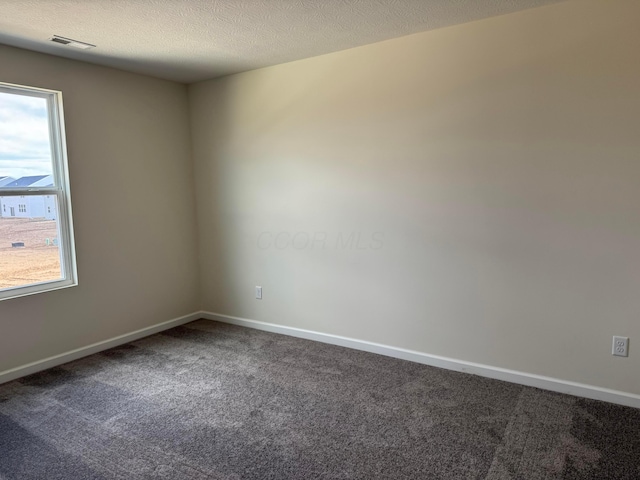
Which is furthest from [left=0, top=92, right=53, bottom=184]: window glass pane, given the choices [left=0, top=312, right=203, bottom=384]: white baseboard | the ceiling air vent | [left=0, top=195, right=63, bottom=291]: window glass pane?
[left=0, top=312, right=203, bottom=384]: white baseboard

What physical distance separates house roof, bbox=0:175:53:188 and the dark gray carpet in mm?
1440

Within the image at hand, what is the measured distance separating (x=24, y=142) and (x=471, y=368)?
12.2 ft

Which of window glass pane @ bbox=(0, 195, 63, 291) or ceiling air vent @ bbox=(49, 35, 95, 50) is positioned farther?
window glass pane @ bbox=(0, 195, 63, 291)

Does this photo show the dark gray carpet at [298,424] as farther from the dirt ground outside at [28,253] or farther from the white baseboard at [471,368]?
the dirt ground outside at [28,253]

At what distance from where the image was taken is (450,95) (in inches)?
119

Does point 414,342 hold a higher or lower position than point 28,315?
lower

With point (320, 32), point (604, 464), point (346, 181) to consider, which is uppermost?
point (320, 32)

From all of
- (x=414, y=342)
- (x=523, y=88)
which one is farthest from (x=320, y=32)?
(x=414, y=342)

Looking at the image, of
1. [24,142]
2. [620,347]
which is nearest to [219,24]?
[24,142]

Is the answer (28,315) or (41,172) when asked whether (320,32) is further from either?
(28,315)

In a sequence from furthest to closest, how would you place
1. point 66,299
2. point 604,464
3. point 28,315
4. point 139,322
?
point 139,322 < point 66,299 < point 28,315 < point 604,464

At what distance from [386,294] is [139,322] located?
7.67ft

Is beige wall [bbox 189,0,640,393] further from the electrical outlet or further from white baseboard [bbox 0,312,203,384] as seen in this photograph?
white baseboard [bbox 0,312,203,384]

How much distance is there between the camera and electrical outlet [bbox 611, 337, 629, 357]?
261cm
